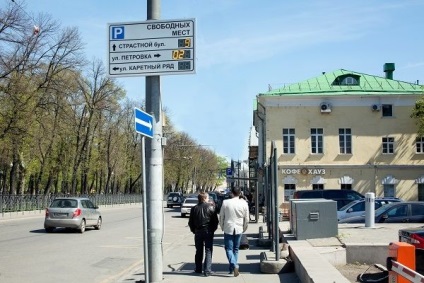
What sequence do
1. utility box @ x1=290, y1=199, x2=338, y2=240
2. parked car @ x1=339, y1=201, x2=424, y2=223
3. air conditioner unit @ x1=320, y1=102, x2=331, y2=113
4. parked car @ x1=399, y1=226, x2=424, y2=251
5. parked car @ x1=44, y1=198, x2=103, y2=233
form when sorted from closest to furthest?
parked car @ x1=399, y1=226, x2=424, y2=251
utility box @ x1=290, y1=199, x2=338, y2=240
parked car @ x1=339, y1=201, x2=424, y2=223
parked car @ x1=44, y1=198, x2=103, y2=233
air conditioner unit @ x1=320, y1=102, x2=331, y2=113

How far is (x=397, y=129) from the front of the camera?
44844 mm

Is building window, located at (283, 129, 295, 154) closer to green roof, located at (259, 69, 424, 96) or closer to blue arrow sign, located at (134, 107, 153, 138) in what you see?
green roof, located at (259, 69, 424, 96)

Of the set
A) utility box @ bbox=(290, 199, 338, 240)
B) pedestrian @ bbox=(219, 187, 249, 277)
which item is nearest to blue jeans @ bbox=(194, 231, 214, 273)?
pedestrian @ bbox=(219, 187, 249, 277)

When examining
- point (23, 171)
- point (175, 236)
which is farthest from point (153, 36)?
point (23, 171)

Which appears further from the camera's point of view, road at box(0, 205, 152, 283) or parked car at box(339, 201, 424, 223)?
parked car at box(339, 201, 424, 223)

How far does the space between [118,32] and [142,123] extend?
2407mm

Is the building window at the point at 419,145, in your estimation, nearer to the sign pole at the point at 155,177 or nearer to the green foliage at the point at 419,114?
the green foliage at the point at 419,114

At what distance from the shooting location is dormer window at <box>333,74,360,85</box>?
48.3 metres

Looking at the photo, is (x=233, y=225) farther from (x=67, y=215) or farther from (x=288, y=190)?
(x=288, y=190)

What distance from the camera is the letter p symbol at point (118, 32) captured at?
942 cm

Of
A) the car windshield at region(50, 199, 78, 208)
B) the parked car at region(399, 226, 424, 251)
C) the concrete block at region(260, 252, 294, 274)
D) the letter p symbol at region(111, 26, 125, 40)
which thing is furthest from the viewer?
the car windshield at region(50, 199, 78, 208)

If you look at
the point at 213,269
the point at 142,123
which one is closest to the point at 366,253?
the point at 213,269

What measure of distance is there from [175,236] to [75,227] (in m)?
4.34

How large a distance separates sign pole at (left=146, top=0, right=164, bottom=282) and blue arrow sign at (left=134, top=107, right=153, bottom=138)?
1.46 m
